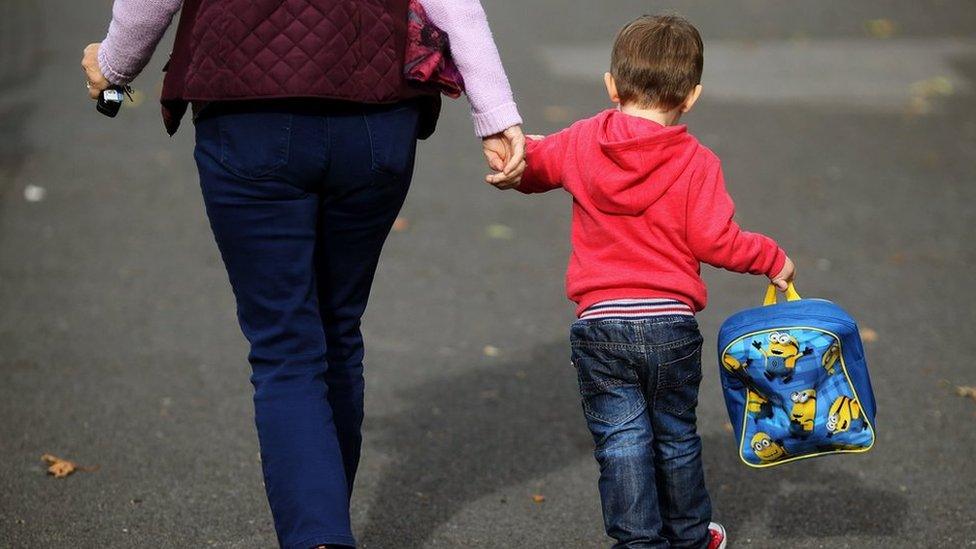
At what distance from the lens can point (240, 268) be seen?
273 centimetres

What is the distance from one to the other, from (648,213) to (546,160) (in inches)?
11.3

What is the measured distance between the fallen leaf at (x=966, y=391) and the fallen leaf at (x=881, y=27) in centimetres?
804

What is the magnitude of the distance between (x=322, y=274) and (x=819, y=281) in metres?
4.00

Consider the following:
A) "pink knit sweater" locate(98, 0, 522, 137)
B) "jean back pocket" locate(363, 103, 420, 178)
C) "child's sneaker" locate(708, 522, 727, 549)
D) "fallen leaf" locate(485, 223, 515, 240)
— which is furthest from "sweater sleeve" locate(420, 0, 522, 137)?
"fallen leaf" locate(485, 223, 515, 240)

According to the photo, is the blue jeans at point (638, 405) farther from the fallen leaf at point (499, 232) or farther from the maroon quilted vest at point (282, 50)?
the fallen leaf at point (499, 232)

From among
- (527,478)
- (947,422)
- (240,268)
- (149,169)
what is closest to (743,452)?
(527,478)

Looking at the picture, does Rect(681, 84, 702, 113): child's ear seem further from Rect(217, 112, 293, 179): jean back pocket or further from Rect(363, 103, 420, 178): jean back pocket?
Rect(217, 112, 293, 179): jean back pocket

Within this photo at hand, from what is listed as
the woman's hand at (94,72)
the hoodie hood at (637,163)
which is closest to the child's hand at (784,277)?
the hoodie hood at (637,163)

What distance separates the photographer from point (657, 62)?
296cm

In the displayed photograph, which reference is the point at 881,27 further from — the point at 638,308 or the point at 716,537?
the point at 638,308

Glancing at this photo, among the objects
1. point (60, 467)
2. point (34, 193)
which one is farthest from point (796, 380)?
point (34, 193)

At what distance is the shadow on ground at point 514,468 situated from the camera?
3.85 metres

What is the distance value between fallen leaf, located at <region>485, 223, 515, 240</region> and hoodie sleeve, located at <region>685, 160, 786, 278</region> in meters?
4.08

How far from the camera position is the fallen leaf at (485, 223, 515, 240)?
7.07 m
